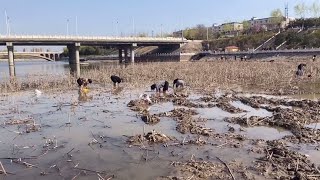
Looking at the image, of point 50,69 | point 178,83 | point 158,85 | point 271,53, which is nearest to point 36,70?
point 50,69

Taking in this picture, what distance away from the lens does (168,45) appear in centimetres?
9944

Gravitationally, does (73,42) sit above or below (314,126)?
above

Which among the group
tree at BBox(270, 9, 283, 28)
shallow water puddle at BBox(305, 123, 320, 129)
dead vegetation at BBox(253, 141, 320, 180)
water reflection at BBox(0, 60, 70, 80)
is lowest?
A: dead vegetation at BBox(253, 141, 320, 180)

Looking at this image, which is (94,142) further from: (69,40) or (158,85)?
(69,40)

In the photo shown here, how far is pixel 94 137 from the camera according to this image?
458 inches

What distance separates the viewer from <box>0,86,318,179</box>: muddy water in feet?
28.2

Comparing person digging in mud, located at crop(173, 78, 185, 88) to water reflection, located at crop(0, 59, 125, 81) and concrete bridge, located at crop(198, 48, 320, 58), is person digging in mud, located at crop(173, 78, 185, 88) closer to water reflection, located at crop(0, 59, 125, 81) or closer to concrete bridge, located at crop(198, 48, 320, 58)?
water reflection, located at crop(0, 59, 125, 81)

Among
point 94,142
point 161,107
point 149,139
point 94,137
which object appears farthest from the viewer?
point 161,107

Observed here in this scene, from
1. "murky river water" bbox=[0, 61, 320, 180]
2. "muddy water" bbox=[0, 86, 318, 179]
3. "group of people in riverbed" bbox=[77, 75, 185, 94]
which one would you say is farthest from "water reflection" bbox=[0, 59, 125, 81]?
"murky river water" bbox=[0, 61, 320, 180]

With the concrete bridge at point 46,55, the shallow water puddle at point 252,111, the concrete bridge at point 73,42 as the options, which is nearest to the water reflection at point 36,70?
the concrete bridge at point 73,42

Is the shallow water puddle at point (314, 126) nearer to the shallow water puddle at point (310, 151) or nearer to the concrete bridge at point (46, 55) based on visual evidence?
the shallow water puddle at point (310, 151)

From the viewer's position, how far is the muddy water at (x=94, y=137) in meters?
8.59

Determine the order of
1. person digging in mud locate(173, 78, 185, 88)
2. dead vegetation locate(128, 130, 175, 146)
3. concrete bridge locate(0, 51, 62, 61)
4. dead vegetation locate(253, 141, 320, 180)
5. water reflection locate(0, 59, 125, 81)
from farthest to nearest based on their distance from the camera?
concrete bridge locate(0, 51, 62, 61), water reflection locate(0, 59, 125, 81), person digging in mud locate(173, 78, 185, 88), dead vegetation locate(128, 130, 175, 146), dead vegetation locate(253, 141, 320, 180)

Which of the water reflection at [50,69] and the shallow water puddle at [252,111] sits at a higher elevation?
the water reflection at [50,69]
